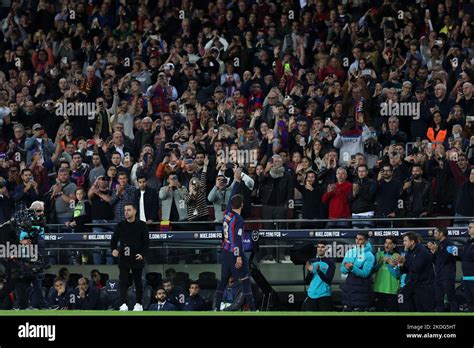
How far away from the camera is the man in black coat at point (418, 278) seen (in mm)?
19359

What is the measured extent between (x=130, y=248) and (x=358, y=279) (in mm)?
3598

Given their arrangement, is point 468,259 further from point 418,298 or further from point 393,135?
point 393,135

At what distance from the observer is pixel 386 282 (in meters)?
19.8

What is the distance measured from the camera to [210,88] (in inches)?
1038

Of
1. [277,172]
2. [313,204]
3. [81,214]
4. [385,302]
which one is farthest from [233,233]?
[81,214]

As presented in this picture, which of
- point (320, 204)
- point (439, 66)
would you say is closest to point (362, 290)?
point (320, 204)

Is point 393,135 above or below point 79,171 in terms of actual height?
above

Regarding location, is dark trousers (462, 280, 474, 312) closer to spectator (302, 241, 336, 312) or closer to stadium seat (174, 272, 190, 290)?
spectator (302, 241, 336, 312)

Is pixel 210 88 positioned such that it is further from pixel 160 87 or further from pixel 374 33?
pixel 374 33

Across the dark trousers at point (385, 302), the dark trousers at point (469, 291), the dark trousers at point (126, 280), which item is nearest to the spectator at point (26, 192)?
the dark trousers at point (126, 280)

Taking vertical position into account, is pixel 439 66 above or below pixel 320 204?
above

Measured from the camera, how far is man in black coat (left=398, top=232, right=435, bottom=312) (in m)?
19.4

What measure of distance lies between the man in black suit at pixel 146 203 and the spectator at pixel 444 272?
533cm

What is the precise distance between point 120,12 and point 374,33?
633 centimetres
